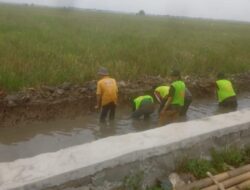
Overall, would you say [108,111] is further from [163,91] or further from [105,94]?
[163,91]

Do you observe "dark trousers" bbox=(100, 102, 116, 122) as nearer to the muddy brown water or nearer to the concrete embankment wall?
the muddy brown water

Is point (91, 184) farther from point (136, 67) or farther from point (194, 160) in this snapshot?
point (136, 67)

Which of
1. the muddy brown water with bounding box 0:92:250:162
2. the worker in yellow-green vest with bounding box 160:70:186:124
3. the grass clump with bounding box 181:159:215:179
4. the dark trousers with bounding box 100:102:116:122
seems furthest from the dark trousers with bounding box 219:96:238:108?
the grass clump with bounding box 181:159:215:179

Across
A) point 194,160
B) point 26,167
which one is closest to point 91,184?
point 26,167

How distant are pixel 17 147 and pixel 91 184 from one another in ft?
14.5

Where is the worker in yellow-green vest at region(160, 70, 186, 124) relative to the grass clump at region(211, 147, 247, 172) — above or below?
below

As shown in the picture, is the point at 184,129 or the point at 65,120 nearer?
the point at 184,129

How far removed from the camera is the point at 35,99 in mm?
9117

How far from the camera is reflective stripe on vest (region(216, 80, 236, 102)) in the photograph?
35.5 feet

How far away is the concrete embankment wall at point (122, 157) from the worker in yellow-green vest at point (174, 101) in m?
4.30

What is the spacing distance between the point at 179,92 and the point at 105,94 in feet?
5.79

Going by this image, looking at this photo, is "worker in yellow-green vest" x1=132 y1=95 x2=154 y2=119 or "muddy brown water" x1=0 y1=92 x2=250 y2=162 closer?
"muddy brown water" x1=0 y1=92 x2=250 y2=162

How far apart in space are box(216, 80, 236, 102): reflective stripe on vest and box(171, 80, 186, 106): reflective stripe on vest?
1.89 metres

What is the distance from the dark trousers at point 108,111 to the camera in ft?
29.5
